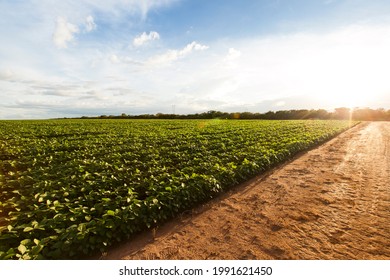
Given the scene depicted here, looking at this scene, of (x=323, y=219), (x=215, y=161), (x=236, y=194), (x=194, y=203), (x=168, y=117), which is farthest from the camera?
(x=168, y=117)

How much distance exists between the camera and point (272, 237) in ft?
18.6

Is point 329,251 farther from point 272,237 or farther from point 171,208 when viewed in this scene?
point 171,208

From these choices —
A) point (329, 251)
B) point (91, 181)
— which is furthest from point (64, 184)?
point (329, 251)

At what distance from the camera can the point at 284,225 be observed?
246 inches

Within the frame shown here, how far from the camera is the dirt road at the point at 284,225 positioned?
5.14m

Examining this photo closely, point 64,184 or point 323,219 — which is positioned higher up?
point 64,184

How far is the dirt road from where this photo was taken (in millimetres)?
5145

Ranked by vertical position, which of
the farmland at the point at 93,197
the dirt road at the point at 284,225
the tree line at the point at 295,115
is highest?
the tree line at the point at 295,115

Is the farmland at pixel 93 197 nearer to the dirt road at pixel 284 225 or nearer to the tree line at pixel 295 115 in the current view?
the dirt road at pixel 284 225

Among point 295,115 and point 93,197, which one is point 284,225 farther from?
point 295,115

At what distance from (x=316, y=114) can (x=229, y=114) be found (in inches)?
1268

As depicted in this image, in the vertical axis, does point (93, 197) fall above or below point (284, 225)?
above

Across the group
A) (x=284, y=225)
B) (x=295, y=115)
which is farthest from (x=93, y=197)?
(x=295, y=115)

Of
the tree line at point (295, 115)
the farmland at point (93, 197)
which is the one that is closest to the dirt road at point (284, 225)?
the farmland at point (93, 197)
